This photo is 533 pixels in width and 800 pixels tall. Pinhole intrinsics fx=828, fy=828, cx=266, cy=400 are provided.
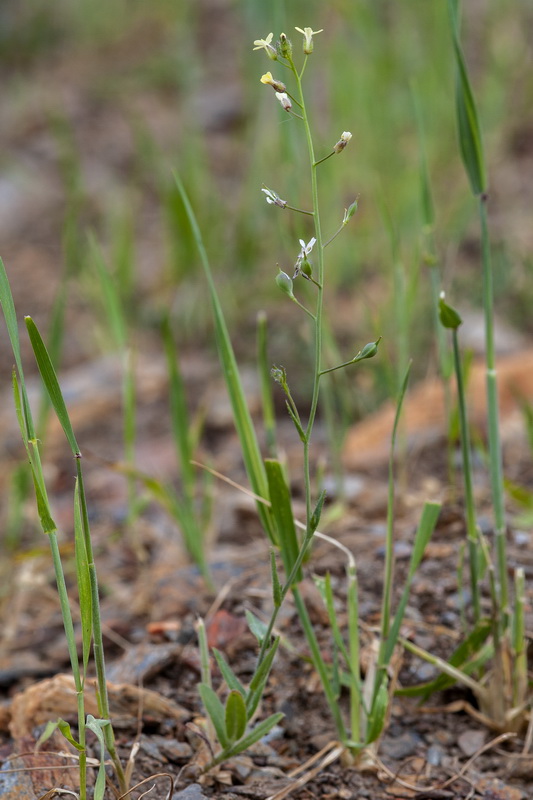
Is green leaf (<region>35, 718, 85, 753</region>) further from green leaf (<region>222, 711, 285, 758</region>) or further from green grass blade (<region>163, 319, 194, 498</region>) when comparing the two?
green grass blade (<region>163, 319, 194, 498</region>)

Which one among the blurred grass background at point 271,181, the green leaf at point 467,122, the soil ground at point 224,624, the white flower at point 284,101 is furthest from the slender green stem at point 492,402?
the blurred grass background at point 271,181

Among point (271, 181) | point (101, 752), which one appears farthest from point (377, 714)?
point (271, 181)

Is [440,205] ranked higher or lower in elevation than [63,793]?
higher

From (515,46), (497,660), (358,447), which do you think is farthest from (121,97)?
(497,660)

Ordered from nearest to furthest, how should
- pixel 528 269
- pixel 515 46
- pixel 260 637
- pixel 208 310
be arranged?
pixel 260 637, pixel 528 269, pixel 208 310, pixel 515 46

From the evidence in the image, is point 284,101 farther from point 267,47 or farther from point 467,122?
point 467,122

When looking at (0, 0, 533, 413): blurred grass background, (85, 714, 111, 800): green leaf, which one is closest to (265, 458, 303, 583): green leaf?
(85, 714, 111, 800): green leaf

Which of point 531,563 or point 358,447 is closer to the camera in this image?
point 531,563

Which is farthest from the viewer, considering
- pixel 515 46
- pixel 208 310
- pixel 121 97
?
pixel 121 97

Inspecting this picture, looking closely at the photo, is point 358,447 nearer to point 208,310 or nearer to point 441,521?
point 441,521
